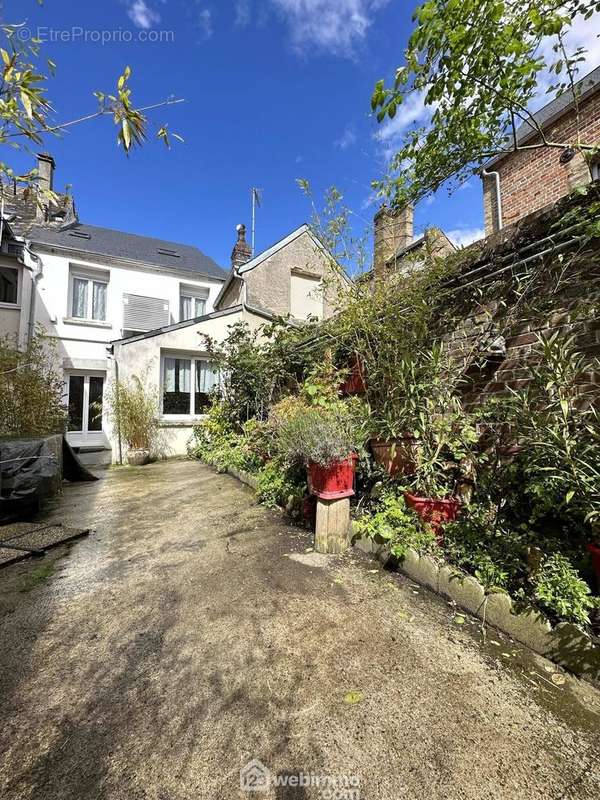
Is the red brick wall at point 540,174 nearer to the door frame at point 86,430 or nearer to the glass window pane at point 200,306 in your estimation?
the glass window pane at point 200,306

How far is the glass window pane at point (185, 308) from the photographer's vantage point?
12.2 metres

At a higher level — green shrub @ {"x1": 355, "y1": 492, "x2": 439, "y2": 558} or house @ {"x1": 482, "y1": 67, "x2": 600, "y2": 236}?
house @ {"x1": 482, "y1": 67, "x2": 600, "y2": 236}

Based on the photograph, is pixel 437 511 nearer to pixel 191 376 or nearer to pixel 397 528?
pixel 397 528

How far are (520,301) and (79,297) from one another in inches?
466

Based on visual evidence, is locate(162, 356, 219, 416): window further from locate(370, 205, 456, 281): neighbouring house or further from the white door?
locate(370, 205, 456, 281): neighbouring house

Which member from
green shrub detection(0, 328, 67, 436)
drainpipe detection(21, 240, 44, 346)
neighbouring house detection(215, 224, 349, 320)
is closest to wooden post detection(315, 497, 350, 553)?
green shrub detection(0, 328, 67, 436)

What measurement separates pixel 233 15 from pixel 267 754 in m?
7.57

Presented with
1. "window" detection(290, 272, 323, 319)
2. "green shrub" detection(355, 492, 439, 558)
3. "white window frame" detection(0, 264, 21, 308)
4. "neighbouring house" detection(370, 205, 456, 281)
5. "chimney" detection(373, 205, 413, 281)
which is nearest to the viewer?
"green shrub" detection(355, 492, 439, 558)

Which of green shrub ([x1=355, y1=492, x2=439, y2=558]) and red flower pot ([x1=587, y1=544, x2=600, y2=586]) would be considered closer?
red flower pot ([x1=587, y1=544, x2=600, y2=586])

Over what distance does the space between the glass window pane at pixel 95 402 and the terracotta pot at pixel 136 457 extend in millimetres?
2910

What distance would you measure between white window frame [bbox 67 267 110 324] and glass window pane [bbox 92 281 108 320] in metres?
0.06

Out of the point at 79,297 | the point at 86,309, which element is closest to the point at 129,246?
the point at 79,297

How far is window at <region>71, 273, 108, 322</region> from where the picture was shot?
34.2 feet

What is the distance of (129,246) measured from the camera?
41.0ft
